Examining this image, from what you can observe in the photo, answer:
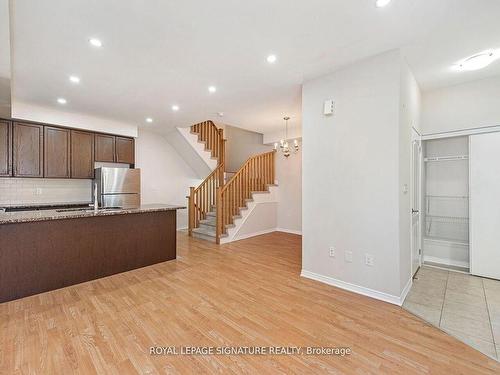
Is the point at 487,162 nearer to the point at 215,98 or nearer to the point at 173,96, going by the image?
the point at 215,98

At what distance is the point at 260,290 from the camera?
9.50 ft

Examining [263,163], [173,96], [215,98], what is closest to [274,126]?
[263,163]

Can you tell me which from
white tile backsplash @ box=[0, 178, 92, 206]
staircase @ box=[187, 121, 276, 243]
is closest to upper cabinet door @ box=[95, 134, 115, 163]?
white tile backsplash @ box=[0, 178, 92, 206]

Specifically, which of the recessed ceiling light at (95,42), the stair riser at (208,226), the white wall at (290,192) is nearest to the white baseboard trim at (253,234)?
the white wall at (290,192)

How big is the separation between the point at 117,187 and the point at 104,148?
958mm

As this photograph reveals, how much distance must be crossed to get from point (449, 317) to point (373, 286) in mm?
692

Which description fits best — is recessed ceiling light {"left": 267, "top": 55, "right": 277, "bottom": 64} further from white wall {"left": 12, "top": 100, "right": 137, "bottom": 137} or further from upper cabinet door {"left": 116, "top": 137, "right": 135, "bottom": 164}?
upper cabinet door {"left": 116, "top": 137, "right": 135, "bottom": 164}

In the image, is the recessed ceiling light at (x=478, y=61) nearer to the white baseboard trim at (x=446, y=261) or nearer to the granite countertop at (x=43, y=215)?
the white baseboard trim at (x=446, y=261)

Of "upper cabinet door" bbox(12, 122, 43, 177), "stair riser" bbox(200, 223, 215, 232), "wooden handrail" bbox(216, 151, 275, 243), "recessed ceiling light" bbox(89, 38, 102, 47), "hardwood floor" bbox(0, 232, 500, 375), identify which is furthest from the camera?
"stair riser" bbox(200, 223, 215, 232)

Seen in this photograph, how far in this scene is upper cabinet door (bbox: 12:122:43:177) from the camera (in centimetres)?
414

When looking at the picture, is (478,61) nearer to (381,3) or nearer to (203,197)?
(381,3)

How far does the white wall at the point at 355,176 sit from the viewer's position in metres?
2.57

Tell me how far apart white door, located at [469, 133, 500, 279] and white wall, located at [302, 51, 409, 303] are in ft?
4.60

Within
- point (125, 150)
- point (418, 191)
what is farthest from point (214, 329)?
point (125, 150)
